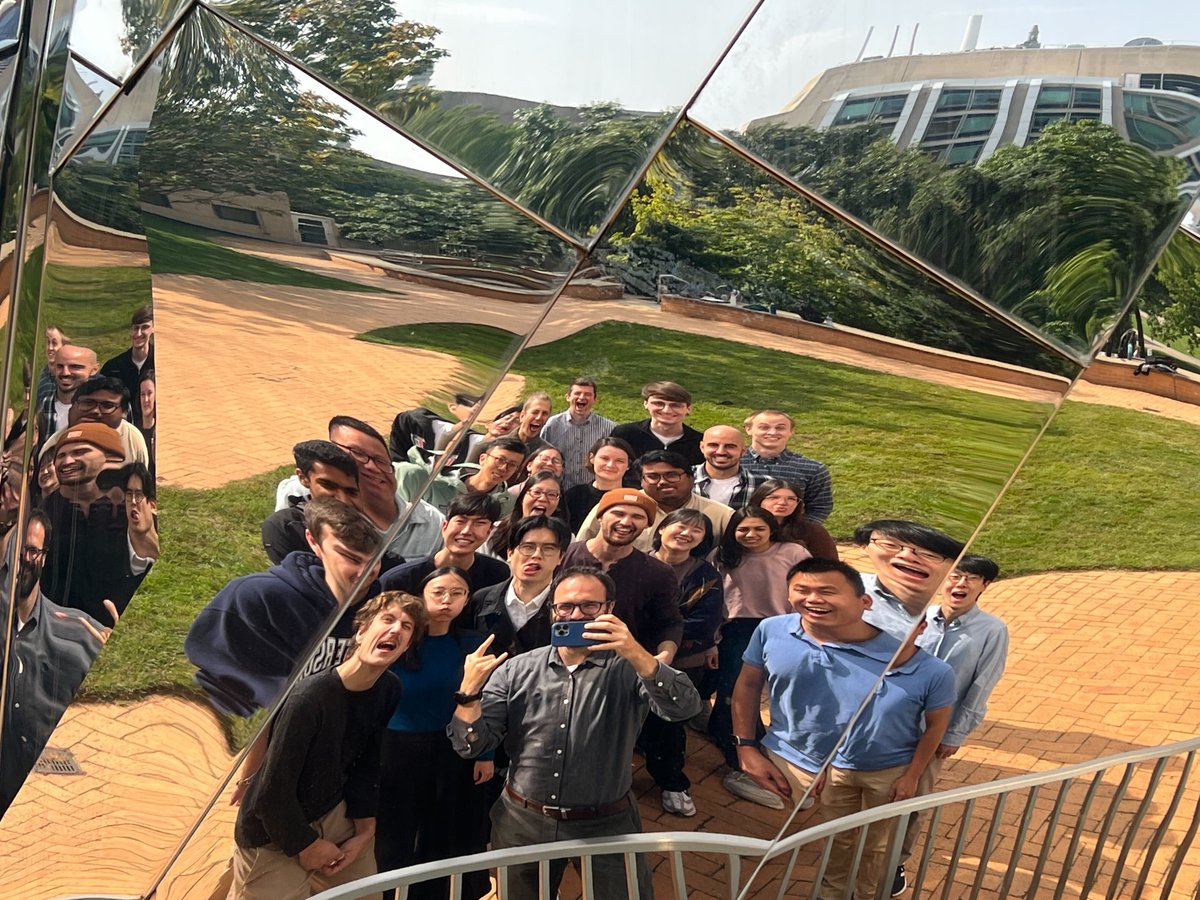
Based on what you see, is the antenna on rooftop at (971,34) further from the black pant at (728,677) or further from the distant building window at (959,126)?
the black pant at (728,677)

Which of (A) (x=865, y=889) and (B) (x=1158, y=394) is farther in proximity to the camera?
(A) (x=865, y=889)

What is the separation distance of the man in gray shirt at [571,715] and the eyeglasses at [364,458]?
31 cm

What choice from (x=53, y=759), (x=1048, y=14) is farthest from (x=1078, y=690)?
(x=53, y=759)

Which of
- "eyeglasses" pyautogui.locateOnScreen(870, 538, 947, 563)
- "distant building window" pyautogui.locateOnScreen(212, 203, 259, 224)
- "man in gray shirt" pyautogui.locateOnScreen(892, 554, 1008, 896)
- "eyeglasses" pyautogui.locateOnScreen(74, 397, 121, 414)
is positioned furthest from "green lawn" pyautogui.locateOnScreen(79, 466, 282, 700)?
"man in gray shirt" pyautogui.locateOnScreen(892, 554, 1008, 896)

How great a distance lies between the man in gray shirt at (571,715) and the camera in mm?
1771


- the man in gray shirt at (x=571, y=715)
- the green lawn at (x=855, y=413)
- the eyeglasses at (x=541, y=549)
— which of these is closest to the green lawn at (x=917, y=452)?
the green lawn at (x=855, y=413)

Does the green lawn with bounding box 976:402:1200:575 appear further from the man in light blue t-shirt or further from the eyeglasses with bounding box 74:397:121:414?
the eyeglasses with bounding box 74:397:121:414

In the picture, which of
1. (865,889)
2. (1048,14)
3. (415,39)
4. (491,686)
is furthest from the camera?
(865,889)

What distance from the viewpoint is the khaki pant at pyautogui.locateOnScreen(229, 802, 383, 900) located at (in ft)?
→ 6.17

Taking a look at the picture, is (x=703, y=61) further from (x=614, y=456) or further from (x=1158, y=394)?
(x=1158, y=394)

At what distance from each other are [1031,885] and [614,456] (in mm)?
1021

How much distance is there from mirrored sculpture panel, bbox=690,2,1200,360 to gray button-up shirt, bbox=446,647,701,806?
731 mm

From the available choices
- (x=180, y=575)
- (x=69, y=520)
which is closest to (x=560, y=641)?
(x=180, y=575)

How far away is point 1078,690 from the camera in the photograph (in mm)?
1871
